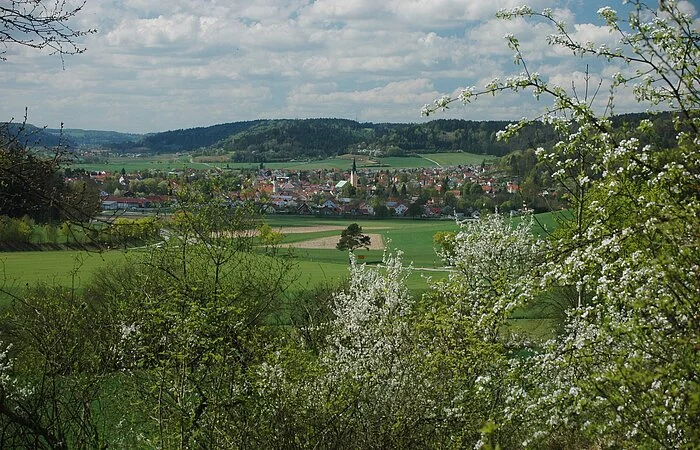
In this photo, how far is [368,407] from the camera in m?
7.01

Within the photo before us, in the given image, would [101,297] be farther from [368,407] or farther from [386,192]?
[386,192]

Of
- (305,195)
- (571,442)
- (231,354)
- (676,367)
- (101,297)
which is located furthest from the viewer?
(305,195)

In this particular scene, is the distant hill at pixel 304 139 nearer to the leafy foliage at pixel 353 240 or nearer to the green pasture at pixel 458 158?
the green pasture at pixel 458 158

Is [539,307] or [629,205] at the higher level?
[629,205]

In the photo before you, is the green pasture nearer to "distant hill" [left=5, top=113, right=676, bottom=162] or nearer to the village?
"distant hill" [left=5, top=113, right=676, bottom=162]

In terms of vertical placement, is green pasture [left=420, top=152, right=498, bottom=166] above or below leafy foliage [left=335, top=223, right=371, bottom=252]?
above

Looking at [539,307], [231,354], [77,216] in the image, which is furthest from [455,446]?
[539,307]

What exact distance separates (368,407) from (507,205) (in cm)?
4899

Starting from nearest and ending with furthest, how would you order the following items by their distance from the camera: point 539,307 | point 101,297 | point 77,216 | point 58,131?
point 77,216 < point 58,131 < point 101,297 < point 539,307

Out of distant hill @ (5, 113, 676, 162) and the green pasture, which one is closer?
the green pasture

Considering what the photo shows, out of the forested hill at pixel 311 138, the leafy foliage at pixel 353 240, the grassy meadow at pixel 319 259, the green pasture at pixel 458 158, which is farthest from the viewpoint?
the forested hill at pixel 311 138

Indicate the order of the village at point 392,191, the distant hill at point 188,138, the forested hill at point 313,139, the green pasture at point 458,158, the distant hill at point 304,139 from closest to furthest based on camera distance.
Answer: the village at point 392,191 < the green pasture at point 458,158 < the distant hill at point 304,139 < the forested hill at point 313,139 < the distant hill at point 188,138

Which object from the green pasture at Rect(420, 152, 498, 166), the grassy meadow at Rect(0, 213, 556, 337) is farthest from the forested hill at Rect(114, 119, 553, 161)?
the grassy meadow at Rect(0, 213, 556, 337)

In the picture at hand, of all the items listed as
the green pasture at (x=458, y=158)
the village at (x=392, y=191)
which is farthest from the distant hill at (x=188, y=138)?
the green pasture at (x=458, y=158)
